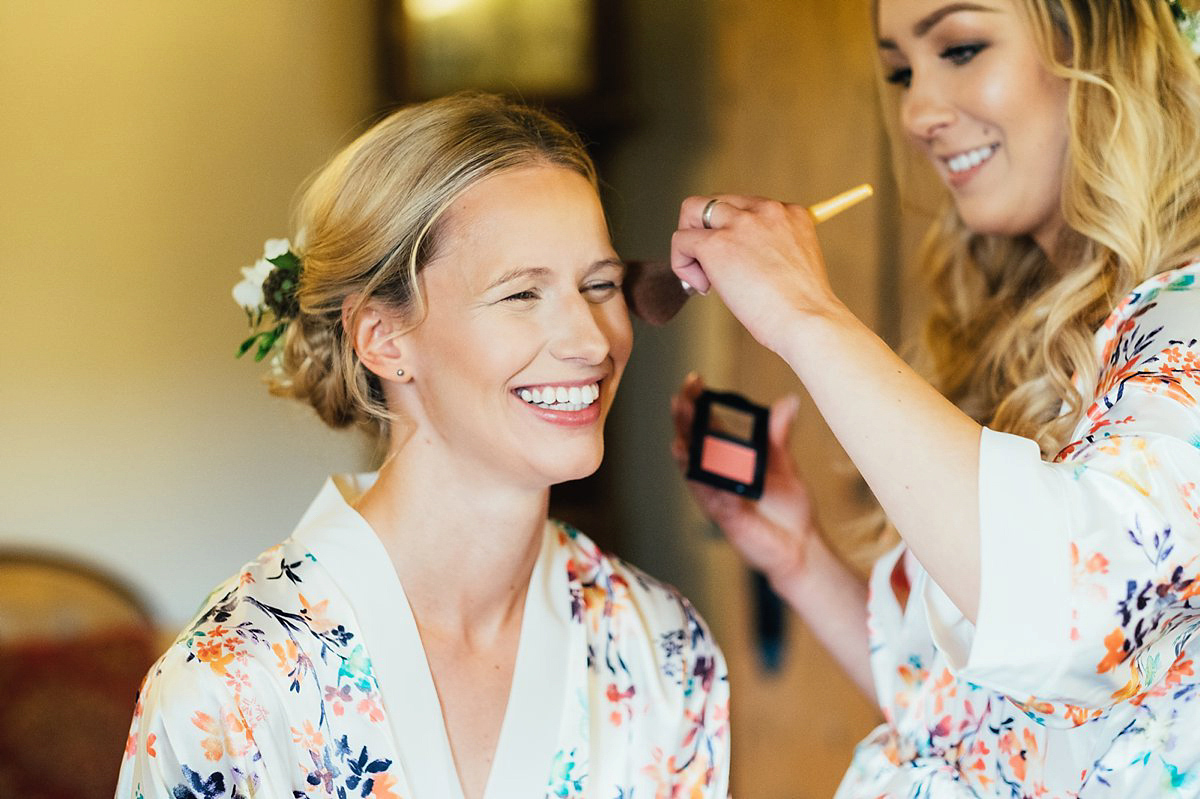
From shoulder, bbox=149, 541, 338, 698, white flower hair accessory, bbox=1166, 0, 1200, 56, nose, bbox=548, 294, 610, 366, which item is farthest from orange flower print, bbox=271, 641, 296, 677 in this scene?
white flower hair accessory, bbox=1166, 0, 1200, 56

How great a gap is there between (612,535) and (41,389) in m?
0.85

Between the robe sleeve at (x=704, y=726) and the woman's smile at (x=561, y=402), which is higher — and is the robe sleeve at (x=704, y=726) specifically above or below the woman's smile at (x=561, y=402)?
below

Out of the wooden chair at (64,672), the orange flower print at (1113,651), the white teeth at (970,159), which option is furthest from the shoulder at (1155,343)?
the wooden chair at (64,672)

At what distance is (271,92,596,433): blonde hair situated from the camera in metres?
1.33

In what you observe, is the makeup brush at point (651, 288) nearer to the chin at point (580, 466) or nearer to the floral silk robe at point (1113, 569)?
the chin at point (580, 466)

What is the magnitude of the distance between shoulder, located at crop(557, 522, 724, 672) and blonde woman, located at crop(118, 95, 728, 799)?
0.04m

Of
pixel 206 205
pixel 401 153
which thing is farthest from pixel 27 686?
pixel 401 153

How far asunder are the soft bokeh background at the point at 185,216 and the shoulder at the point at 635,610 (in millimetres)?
310

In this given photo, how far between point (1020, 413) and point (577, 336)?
0.55 metres

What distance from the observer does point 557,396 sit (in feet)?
4.36

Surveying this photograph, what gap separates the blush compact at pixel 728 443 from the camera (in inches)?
66.5

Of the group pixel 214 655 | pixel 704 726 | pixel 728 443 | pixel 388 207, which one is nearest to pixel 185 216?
pixel 388 207

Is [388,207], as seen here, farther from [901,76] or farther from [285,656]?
[901,76]

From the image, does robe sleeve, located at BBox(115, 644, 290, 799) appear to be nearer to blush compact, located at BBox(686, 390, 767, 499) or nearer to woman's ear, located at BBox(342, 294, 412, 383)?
woman's ear, located at BBox(342, 294, 412, 383)
